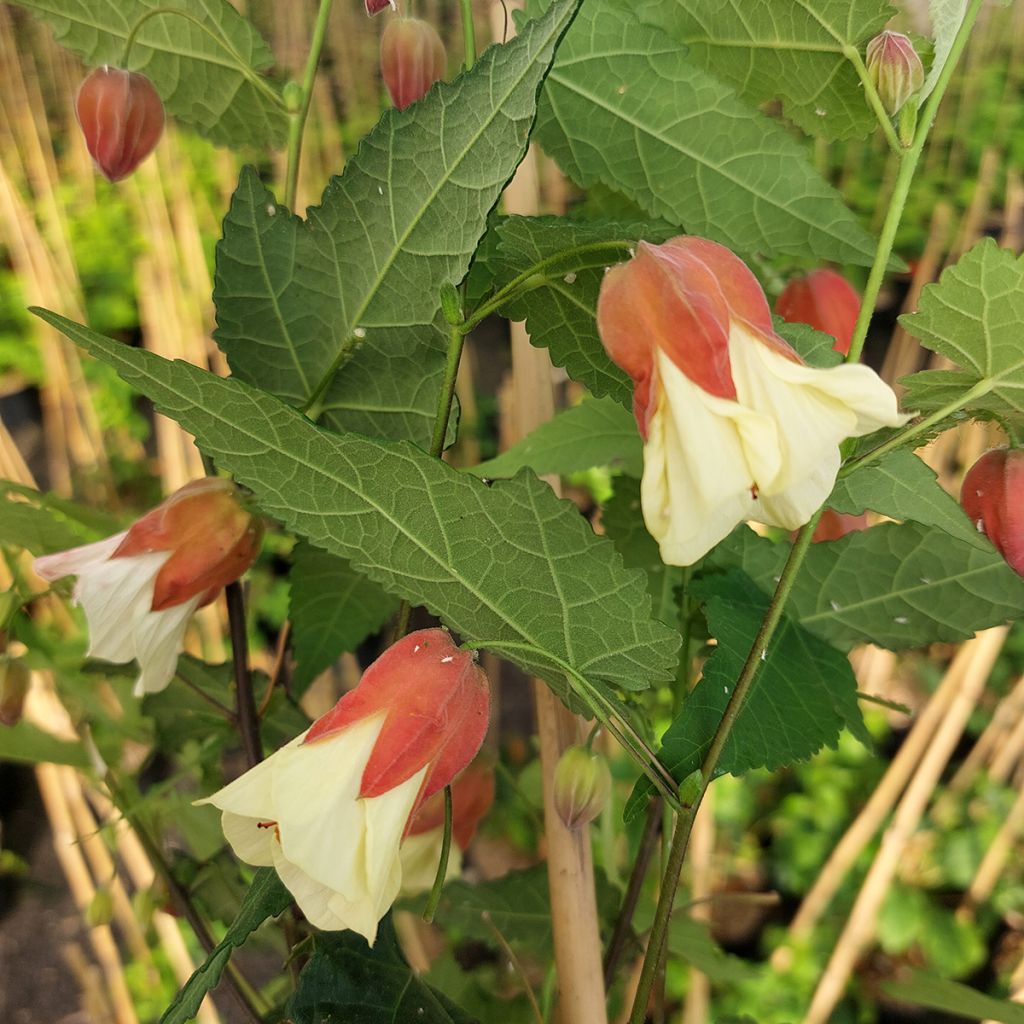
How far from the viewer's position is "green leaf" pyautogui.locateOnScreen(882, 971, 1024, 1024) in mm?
439

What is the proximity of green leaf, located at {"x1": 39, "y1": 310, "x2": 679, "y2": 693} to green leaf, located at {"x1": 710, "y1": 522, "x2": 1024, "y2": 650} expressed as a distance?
0.38ft

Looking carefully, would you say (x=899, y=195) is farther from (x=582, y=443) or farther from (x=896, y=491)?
(x=582, y=443)

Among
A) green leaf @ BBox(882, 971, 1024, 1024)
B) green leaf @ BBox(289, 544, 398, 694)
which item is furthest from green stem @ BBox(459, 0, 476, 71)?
green leaf @ BBox(882, 971, 1024, 1024)

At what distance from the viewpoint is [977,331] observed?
1.02 feet

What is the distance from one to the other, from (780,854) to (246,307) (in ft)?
4.82

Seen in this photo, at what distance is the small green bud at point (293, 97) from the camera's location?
15.0 inches

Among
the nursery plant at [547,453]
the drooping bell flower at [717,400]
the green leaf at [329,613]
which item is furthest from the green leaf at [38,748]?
the drooping bell flower at [717,400]

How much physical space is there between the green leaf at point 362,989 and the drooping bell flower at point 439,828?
34 mm

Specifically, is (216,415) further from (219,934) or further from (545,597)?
(219,934)

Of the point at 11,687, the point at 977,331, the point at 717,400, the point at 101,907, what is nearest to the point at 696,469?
the point at 717,400

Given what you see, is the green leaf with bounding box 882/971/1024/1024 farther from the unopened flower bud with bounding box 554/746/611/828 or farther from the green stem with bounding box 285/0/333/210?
the green stem with bounding box 285/0/333/210

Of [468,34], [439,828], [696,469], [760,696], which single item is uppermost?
[468,34]

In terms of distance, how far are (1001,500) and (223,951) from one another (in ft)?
0.92

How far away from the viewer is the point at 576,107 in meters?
0.37
